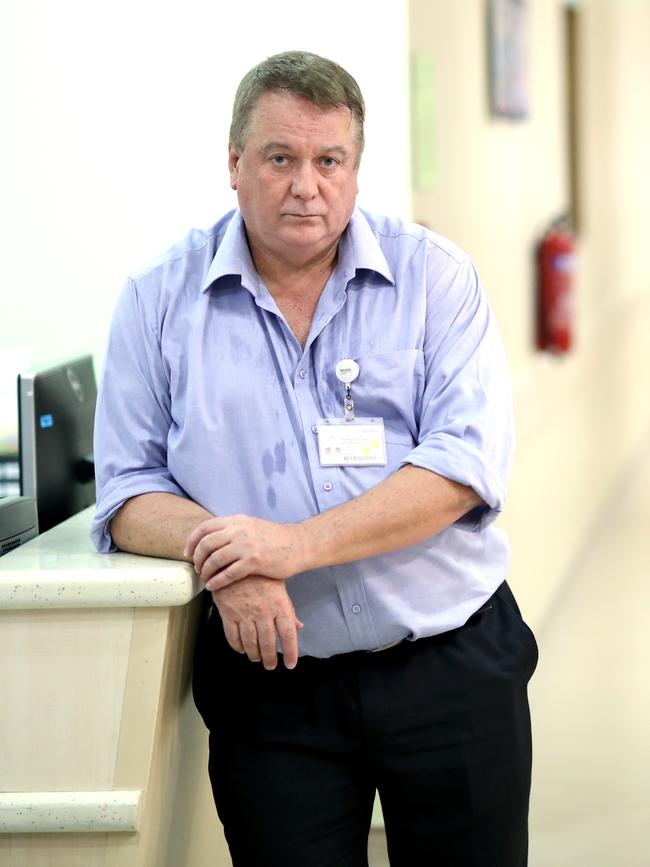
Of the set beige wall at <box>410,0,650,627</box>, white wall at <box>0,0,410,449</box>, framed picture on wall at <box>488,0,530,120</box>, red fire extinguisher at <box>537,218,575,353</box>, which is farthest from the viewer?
red fire extinguisher at <box>537,218,575,353</box>

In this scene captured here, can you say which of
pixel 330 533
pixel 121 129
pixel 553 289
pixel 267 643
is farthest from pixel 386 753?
pixel 553 289

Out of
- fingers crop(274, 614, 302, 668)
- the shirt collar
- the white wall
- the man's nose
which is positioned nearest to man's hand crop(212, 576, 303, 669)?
fingers crop(274, 614, 302, 668)

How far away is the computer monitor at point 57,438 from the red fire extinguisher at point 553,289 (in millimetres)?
2840

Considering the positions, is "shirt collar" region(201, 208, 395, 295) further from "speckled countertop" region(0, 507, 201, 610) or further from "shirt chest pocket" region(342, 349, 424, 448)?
"speckled countertop" region(0, 507, 201, 610)

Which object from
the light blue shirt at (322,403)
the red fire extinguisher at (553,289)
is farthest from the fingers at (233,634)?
the red fire extinguisher at (553,289)

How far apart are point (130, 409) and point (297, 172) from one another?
0.47m

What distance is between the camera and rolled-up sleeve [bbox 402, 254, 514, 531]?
5.90ft

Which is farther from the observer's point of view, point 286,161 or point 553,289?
point 553,289

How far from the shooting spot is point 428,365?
189 cm

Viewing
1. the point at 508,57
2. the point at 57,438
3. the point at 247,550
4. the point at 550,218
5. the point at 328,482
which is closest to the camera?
the point at 247,550

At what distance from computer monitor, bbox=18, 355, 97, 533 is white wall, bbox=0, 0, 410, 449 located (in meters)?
0.32

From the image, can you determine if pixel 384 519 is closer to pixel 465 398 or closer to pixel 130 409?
pixel 465 398

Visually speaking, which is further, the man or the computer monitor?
the computer monitor

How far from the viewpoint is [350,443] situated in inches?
72.4
